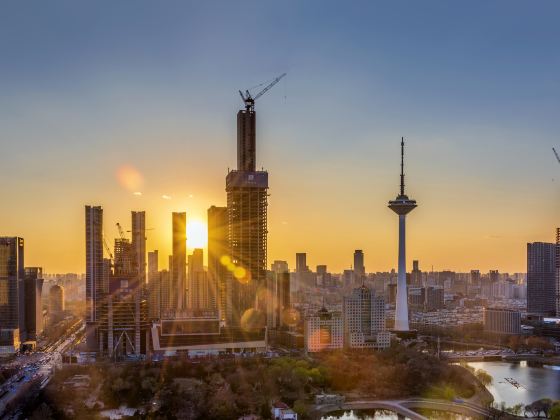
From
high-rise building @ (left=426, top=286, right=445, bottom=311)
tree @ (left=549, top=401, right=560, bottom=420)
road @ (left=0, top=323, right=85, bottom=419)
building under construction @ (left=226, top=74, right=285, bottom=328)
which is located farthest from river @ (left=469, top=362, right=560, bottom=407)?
high-rise building @ (left=426, top=286, right=445, bottom=311)

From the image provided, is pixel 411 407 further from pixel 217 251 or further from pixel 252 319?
pixel 217 251

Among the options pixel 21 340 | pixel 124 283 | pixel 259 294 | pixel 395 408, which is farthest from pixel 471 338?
pixel 21 340

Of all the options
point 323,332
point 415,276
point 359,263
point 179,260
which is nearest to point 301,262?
point 359,263

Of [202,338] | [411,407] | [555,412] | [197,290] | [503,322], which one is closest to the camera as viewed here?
[555,412]

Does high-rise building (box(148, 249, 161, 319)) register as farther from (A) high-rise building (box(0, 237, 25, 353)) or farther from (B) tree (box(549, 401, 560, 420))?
(B) tree (box(549, 401, 560, 420))

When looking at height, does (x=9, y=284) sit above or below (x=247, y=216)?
below

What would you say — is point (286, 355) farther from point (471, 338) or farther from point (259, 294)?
point (471, 338)

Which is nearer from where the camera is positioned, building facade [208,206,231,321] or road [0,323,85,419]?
road [0,323,85,419]
